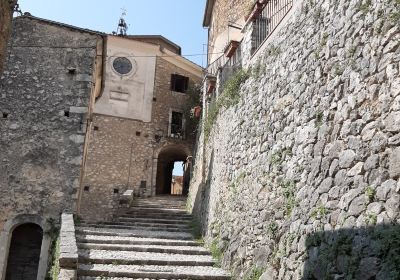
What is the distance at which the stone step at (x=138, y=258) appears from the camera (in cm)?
746

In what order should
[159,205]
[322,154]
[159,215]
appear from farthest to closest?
[159,205] < [159,215] < [322,154]

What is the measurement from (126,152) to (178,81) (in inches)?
202

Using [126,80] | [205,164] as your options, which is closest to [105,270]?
[205,164]

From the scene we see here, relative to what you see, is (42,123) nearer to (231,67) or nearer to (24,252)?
(24,252)

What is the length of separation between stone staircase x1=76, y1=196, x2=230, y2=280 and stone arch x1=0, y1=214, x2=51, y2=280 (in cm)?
80

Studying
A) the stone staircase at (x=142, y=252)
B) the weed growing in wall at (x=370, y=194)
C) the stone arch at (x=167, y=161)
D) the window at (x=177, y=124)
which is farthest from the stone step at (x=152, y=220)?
the window at (x=177, y=124)

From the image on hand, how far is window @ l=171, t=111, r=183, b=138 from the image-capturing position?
69.0 feet

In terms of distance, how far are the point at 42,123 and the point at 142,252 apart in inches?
165

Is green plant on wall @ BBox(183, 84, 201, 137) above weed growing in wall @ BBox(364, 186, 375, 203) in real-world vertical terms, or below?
above

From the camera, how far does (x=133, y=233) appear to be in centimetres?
986

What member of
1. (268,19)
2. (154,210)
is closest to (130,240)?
(154,210)

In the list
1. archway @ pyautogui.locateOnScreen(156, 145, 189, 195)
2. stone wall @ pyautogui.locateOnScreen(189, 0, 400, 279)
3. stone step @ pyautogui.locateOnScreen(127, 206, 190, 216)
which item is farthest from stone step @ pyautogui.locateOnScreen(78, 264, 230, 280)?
archway @ pyautogui.locateOnScreen(156, 145, 189, 195)

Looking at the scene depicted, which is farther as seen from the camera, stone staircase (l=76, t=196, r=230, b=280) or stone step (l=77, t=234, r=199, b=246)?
→ stone step (l=77, t=234, r=199, b=246)

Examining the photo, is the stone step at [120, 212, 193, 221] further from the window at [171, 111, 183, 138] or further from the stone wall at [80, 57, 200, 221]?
the window at [171, 111, 183, 138]
